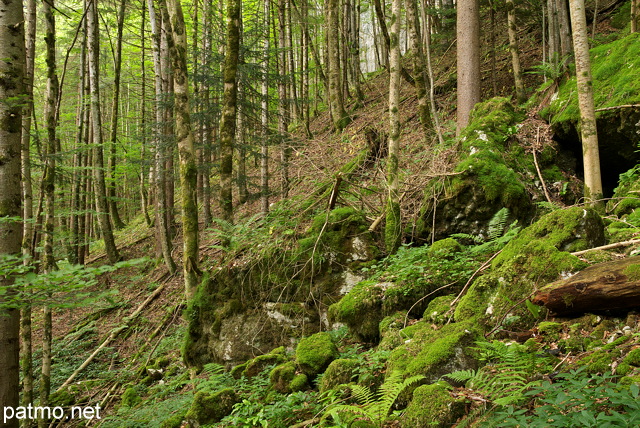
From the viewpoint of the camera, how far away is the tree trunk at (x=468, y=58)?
30.5 feet

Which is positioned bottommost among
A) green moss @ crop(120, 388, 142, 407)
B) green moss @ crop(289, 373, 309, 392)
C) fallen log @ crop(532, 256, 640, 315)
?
green moss @ crop(120, 388, 142, 407)

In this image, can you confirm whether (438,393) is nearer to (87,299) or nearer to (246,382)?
(87,299)

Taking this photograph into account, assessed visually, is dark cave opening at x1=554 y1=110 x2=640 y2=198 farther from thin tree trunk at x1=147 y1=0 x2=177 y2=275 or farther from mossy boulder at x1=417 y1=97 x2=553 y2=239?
thin tree trunk at x1=147 y1=0 x2=177 y2=275

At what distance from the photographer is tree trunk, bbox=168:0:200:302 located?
25.2 feet

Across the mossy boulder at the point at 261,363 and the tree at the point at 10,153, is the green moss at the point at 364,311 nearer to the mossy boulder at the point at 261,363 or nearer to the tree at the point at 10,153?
the mossy boulder at the point at 261,363

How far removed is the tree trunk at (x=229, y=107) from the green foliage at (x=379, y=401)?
5670 mm

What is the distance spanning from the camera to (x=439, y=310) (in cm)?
450

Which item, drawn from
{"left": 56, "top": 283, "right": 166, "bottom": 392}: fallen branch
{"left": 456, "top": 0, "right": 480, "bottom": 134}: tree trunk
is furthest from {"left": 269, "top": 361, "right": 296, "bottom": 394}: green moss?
{"left": 456, "top": 0, "right": 480, "bottom": 134}: tree trunk

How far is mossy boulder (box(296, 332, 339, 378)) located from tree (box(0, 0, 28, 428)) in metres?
3.20

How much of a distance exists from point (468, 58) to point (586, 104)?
15.0 feet

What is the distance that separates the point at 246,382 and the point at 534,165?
18.7 feet

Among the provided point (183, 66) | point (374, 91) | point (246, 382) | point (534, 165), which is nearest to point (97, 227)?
point (374, 91)

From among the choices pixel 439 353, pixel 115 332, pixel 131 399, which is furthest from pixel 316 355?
pixel 115 332

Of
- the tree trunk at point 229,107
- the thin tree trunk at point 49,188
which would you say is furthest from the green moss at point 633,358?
the thin tree trunk at point 49,188
